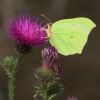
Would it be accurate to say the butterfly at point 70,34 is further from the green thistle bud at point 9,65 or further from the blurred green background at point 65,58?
the blurred green background at point 65,58

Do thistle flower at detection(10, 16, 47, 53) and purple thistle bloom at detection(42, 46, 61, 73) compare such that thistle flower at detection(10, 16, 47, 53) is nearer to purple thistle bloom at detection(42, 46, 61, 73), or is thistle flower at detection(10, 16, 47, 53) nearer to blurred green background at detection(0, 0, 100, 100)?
purple thistle bloom at detection(42, 46, 61, 73)

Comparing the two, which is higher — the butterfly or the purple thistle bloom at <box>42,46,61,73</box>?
the butterfly

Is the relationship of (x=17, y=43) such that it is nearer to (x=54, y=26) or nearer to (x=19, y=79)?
(x=54, y=26)

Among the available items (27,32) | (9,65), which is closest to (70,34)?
(27,32)

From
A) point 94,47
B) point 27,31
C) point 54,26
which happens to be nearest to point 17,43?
point 27,31

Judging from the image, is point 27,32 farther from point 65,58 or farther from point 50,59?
point 65,58

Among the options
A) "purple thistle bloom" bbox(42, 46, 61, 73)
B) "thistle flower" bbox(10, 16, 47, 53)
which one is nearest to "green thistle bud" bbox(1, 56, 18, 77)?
"thistle flower" bbox(10, 16, 47, 53)

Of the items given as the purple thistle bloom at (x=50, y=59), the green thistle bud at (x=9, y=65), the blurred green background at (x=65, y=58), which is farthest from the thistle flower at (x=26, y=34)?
the blurred green background at (x=65, y=58)
